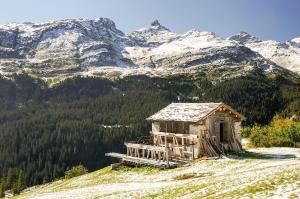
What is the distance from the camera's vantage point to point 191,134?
57.8 metres

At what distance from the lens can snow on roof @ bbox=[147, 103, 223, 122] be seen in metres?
57.6

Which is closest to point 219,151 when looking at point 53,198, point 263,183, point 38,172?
point 53,198

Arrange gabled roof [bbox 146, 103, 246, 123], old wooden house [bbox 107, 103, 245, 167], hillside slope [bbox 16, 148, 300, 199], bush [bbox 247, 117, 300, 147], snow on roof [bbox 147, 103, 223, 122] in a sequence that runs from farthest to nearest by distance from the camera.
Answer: bush [bbox 247, 117, 300, 147] < snow on roof [bbox 147, 103, 223, 122] < gabled roof [bbox 146, 103, 246, 123] < old wooden house [bbox 107, 103, 245, 167] < hillside slope [bbox 16, 148, 300, 199]

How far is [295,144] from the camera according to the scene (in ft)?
236

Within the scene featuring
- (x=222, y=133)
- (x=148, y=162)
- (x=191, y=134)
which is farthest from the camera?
(x=222, y=133)

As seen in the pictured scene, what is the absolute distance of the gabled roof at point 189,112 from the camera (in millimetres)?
57438


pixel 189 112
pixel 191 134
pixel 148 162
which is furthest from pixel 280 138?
pixel 148 162

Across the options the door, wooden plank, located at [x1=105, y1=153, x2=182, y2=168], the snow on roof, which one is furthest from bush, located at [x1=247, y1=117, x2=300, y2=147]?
wooden plank, located at [x1=105, y1=153, x2=182, y2=168]

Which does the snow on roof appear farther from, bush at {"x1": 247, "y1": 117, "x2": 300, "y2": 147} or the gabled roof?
bush at {"x1": 247, "y1": 117, "x2": 300, "y2": 147}

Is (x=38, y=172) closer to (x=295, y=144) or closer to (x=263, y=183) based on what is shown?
(x=295, y=144)

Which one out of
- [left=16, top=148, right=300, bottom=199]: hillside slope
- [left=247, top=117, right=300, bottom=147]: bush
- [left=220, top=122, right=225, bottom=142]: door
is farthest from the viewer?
[left=247, top=117, right=300, bottom=147]: bush

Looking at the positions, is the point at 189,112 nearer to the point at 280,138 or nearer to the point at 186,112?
the point at 186,112

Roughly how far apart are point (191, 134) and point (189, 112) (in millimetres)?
3908

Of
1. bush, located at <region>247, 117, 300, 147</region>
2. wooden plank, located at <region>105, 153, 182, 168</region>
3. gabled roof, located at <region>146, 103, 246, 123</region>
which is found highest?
gabled roof, located at <region>146, 103, 246, 123</region>
